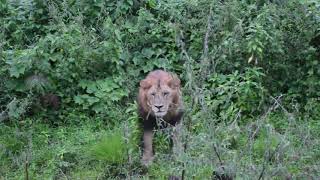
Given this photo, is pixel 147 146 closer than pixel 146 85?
Yes

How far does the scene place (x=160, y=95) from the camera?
7.09 meters

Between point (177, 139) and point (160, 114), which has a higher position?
point (177, 139)

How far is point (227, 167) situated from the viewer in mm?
4906

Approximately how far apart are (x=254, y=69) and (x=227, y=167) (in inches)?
141

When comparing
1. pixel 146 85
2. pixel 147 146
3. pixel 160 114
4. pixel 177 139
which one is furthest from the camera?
pixel 146 85

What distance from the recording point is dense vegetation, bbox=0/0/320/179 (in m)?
7.07

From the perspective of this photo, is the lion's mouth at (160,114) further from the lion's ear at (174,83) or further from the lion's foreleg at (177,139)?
the lion's foreleg at (177,139)

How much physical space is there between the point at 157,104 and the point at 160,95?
12 centimetres

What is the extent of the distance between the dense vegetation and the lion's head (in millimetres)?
254

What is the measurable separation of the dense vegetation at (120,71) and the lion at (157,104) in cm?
13

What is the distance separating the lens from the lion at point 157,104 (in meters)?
7.00

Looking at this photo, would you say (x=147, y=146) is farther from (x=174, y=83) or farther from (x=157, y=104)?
(x=174, y=83)

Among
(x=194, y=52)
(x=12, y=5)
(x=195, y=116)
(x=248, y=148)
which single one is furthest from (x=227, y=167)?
(x=12, y=5)

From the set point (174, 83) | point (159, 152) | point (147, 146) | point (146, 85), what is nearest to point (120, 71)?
point (146, 85)
